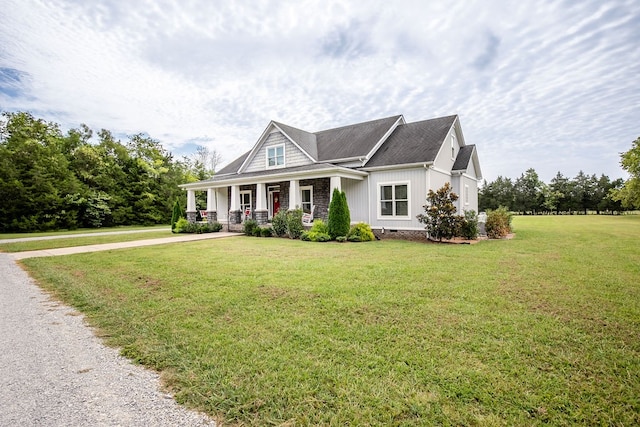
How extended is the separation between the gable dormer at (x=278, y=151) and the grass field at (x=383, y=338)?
1160 centimetres

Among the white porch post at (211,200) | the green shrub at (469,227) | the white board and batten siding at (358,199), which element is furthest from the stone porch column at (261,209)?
the green shrub at (469,227)

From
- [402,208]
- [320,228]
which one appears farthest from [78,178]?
[402,208]

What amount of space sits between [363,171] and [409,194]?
2.56m

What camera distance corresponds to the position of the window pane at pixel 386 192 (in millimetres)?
14667

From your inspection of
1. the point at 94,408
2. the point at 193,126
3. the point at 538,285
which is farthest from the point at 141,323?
the point at 193,126

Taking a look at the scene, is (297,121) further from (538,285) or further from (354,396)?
(354,396)

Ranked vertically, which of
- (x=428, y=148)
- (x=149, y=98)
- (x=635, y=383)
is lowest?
(x=635, y=383)

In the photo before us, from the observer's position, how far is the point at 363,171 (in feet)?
49.7

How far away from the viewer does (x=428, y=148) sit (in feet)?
47.4

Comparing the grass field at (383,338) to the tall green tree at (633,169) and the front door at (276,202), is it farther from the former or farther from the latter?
the tall green tree at (633,169)

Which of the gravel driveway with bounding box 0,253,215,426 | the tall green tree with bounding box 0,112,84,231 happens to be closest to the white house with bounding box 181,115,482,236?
the tall green tree with bounding box 0,112,84,231

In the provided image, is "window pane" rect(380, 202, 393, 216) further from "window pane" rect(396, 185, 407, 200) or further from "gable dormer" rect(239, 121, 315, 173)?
"gable dormer" rect(239, 121, 315, 173)

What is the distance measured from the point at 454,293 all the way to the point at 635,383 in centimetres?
253

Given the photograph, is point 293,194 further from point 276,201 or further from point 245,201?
point 245,201
